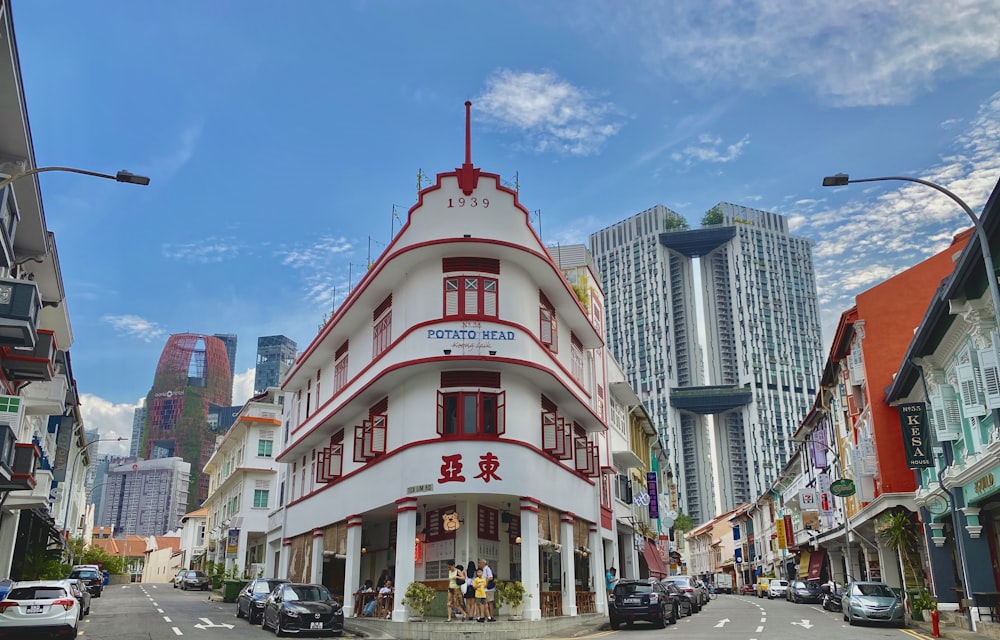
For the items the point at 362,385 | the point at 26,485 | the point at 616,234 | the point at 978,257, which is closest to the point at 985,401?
the point at 978,257

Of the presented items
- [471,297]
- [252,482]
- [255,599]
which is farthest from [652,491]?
[471,297]

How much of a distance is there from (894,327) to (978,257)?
65.3 feet

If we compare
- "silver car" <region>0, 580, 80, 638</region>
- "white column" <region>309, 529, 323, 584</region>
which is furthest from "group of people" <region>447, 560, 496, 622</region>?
"white column" <region>309, 529, 323, 584</region>

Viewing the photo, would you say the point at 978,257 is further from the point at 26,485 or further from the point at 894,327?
the point at 26,485

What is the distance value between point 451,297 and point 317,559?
14632mm

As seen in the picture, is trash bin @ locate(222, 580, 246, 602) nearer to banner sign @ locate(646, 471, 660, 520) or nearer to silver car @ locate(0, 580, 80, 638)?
silver car @ locate(0, 580, 80, 638)

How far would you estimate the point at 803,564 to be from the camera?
234 feet

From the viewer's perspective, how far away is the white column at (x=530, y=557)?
25594mm

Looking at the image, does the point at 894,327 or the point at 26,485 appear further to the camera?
the point at 894,327

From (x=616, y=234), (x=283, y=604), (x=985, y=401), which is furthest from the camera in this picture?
(x=616, y=234)

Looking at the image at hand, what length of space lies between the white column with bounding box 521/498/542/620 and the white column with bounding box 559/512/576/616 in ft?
10.1

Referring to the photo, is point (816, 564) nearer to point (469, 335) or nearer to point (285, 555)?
point (285, 555)

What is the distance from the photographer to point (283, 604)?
24422 mm

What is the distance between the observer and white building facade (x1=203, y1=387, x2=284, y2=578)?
6122 cm
